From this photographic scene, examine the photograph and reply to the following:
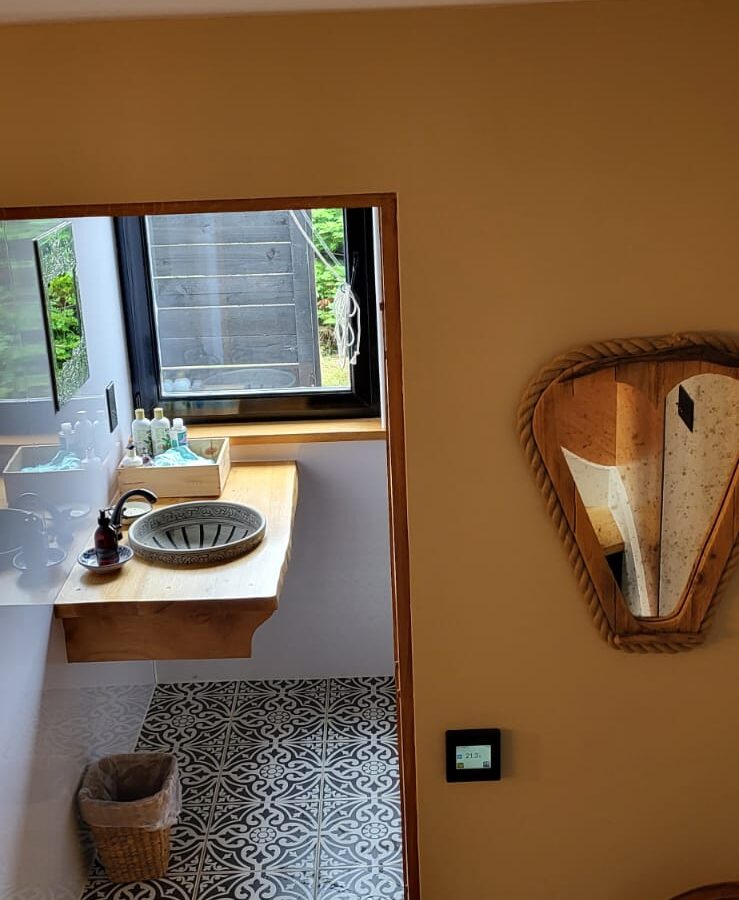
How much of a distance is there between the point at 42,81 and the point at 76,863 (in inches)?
92.5

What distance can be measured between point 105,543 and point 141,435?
0.74 m

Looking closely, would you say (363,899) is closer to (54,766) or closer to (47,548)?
(54,766)

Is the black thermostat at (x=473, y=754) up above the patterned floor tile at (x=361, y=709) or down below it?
above

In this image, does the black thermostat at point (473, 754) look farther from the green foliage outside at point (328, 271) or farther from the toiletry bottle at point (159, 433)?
the green foliage outside at point (328, 271)

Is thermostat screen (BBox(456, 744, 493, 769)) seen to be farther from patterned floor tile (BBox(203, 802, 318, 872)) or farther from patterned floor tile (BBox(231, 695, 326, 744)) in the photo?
patterned floor tile (BBox(231, 695, 326, 744))

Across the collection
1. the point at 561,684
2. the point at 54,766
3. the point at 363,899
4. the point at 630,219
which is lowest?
the point at 363,899

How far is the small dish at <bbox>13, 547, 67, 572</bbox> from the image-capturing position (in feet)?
9.02

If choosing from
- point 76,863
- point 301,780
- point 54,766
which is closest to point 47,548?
point 54,766

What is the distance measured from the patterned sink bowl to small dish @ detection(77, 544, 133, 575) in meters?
0.06

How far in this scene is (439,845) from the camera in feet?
7.51

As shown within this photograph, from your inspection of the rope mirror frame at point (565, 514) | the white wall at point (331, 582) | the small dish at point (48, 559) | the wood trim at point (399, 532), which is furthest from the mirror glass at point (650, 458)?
the white wall at point (331, 582)

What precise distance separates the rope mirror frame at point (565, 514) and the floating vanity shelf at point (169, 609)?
121 centimetres

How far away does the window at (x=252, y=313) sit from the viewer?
4.01 m

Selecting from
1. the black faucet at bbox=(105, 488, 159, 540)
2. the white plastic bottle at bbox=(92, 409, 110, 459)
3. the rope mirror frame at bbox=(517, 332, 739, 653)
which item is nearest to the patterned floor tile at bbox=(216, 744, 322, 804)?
the black faucet at bbox=(105, 488, 159, 540)
